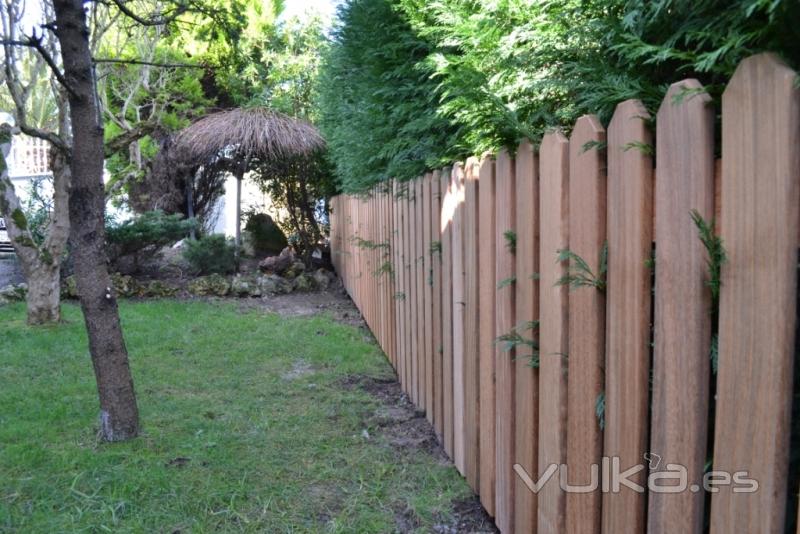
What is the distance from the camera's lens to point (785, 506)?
1054 millimetres

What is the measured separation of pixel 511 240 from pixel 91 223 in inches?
97.0

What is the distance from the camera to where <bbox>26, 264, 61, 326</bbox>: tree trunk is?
23.4 feet

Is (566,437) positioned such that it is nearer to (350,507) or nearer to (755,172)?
(755,172)

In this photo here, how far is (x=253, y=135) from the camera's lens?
10.5 meters

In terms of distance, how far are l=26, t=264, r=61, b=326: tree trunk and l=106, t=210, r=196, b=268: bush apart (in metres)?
2.97

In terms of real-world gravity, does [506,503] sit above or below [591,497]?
below

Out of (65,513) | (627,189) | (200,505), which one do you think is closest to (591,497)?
(627,189)

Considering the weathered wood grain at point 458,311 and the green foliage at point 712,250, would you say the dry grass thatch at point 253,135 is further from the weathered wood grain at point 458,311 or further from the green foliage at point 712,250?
the green foliage at point 712,250

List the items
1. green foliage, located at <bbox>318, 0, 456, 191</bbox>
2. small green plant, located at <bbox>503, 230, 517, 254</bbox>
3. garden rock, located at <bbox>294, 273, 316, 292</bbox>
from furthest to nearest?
garden rock, located at <bbox>294, 273, 316, 292</bbox>, green foliage, located at <bbox>318, 0, 456, 191</bbox>, small green plant, located at <bbox>503, 230, 517, 254</bbox>

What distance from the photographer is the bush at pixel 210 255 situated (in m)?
11.0

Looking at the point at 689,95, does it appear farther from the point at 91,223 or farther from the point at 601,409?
the point at 91,223

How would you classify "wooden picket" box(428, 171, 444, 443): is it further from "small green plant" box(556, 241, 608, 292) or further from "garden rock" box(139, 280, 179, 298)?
"garden rock" box(139, 280, 179, 298)

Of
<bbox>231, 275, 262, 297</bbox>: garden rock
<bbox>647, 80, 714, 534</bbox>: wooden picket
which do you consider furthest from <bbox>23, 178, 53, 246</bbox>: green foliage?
<bbox>647, 80, 714, 534</bbox>: wooden picket

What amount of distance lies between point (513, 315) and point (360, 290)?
556cm
